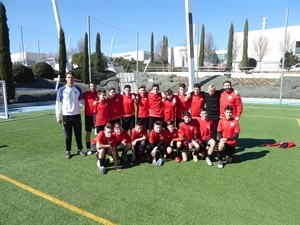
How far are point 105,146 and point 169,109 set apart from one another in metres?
2.08

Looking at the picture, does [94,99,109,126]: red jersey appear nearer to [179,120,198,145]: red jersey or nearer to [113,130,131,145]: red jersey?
[113,130,131,145]: red jersey

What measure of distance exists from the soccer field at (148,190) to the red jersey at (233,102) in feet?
3.36

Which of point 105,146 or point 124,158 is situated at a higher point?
point 105,146

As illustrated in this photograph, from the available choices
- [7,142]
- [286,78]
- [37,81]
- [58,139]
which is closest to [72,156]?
[58,139]

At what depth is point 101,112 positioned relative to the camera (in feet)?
21.0

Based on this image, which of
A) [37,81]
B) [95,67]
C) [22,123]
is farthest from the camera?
[95,67]

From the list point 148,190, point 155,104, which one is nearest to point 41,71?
point 155,104

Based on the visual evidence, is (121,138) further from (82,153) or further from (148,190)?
(148,190)

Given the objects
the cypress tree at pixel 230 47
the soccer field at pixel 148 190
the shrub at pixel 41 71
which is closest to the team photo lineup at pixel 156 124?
the soccer field at pixel 148 190

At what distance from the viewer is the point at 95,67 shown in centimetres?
3606

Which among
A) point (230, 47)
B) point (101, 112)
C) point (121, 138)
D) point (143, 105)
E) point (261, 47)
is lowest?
point (121, 138)

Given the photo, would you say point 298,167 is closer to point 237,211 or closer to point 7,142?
point 237,211

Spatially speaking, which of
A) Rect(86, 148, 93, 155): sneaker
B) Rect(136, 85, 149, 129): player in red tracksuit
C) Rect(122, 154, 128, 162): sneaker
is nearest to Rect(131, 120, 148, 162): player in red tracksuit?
Rect(122, 154, 128, 162): sneaker

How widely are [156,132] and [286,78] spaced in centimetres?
2286
